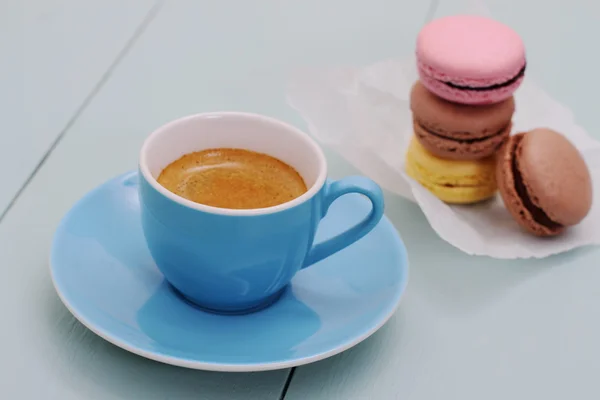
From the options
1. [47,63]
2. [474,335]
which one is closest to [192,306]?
[474,335]

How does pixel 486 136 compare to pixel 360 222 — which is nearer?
pixel 360 222

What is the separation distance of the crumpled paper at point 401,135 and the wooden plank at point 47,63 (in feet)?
0.89

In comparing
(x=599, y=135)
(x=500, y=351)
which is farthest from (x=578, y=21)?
(x=500, y=351)

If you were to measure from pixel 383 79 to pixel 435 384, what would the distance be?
471mm

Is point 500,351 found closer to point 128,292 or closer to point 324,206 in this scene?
point 324,206

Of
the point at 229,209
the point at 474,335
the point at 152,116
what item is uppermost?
the point at 229,209

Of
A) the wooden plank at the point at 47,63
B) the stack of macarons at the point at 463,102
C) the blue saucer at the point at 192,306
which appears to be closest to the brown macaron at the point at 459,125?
the stack of macarons at the point at 463,102

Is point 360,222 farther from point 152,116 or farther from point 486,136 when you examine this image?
point 152,116

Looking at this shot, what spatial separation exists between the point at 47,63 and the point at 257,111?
0.27m

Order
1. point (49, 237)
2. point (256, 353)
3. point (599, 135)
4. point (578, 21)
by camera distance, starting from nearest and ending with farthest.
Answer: point (256, 353) → point (49, 237) → point (599, 135) → point (578, 21)

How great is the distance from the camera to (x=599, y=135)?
107 centimetres

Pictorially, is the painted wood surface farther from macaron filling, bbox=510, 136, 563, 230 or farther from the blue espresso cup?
macaron filling, bbox=510, 136, 563, 230

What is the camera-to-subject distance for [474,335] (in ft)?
2.53

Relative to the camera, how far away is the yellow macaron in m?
0.93
